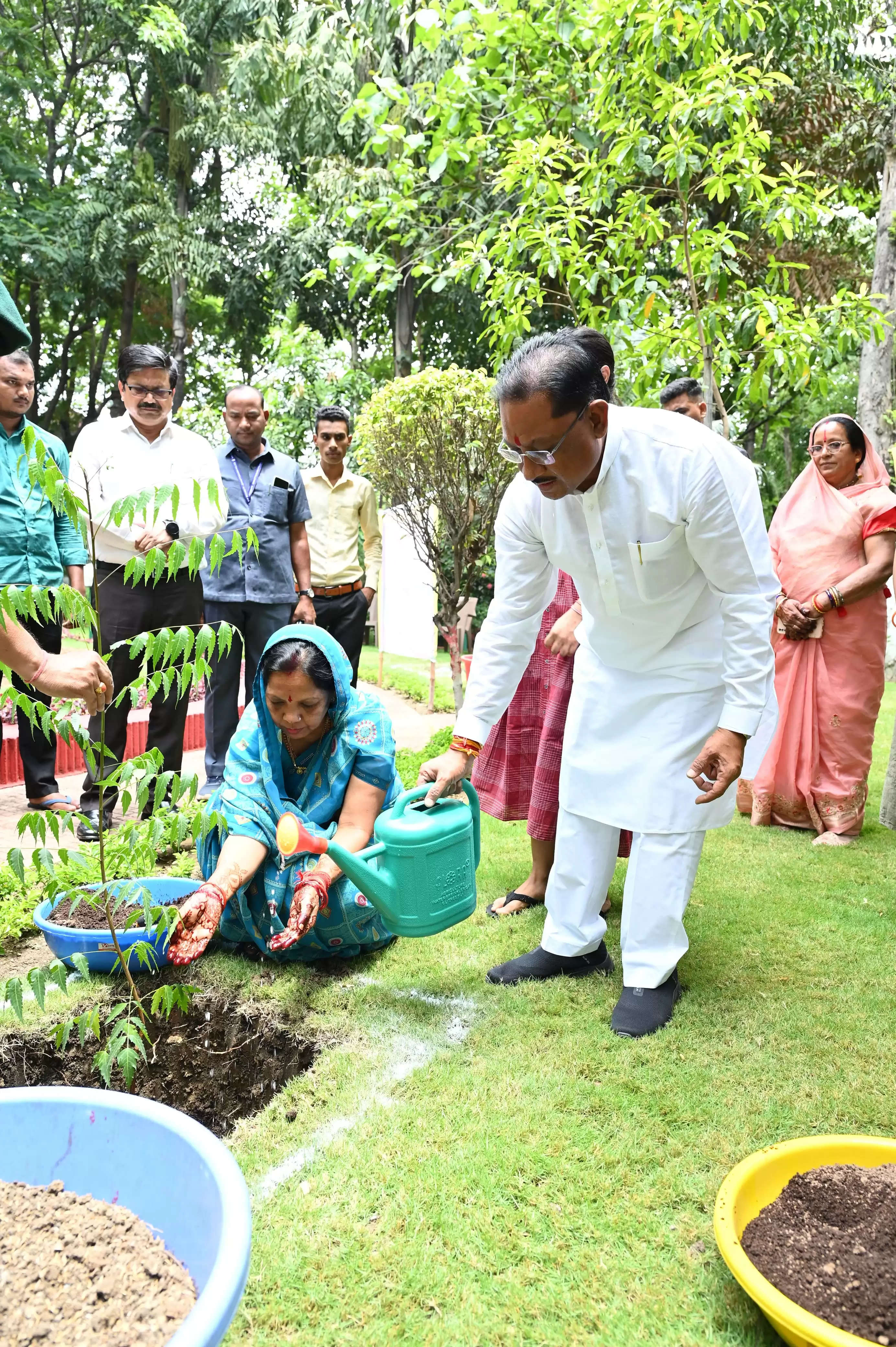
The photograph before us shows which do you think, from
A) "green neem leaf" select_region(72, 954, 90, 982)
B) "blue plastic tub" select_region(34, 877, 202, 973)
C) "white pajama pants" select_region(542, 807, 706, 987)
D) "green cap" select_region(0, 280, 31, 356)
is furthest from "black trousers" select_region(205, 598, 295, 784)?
"green cap" select_region(0, 280, 31, 356)

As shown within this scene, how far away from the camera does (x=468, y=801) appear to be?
9.15 feet

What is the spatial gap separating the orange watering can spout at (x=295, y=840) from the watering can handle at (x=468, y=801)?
214 mm

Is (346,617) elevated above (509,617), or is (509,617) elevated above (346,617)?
(509,617)

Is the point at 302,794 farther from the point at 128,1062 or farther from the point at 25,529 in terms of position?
the point at 25,529

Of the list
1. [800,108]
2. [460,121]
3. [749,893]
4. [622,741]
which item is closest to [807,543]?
[749,893]

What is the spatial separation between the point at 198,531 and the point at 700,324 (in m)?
2.55

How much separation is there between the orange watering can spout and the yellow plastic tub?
1.28 metres

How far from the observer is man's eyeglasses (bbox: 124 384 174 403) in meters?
4.34

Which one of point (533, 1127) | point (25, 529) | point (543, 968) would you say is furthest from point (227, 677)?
point (533, 1127)

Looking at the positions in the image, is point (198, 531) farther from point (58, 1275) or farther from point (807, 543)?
point (58, 1275)

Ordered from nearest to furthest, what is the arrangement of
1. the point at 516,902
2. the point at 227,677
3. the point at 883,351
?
1. the point at 516,902
2. the point at 227,677
3. the point at 883,351

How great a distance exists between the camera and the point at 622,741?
2.75 meters

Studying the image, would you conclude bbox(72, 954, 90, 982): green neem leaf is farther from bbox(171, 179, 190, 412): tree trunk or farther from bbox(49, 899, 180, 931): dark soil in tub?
bbox(171, 179, 190, 412): tree trunk

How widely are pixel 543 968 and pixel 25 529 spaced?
296 centimetres
